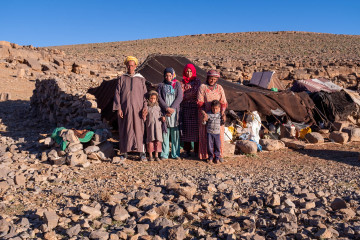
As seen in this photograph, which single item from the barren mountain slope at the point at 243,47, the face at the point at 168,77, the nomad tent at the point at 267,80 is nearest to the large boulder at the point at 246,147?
the face at the point at 168,77

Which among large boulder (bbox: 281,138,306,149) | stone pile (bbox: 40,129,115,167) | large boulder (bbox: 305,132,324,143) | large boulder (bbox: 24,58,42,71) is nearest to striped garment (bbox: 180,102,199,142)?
stone pile (bbox: 40,129,115,167)

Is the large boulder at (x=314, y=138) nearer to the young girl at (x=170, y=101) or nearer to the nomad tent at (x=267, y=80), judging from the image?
the young girl at (x=170, y=101)

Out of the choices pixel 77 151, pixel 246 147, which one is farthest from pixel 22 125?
pixel 246 147

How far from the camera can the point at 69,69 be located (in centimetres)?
1566

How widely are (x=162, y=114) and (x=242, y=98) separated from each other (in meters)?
2.02

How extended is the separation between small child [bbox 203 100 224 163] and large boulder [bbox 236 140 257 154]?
2.50 ft

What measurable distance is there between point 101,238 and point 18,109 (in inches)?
339

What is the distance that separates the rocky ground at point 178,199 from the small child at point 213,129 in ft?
0.71

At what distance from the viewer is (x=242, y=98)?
252 inches

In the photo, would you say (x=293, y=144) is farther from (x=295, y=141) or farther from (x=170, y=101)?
(x=170, y=101)

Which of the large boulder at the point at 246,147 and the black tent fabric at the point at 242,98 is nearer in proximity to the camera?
the large boulder at the point at 246,147

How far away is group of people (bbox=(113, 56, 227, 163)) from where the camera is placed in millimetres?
4965

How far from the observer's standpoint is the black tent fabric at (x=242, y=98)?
6.42 meters

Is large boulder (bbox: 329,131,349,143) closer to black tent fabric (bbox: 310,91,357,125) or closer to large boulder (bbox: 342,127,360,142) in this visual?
large boulder (bbox: 342,127,360,142)
